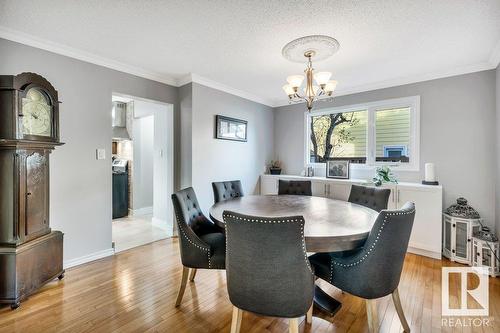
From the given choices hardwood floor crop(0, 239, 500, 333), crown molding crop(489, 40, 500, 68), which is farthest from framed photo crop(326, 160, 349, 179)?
crown molding crop(489, 40, 500, 68)

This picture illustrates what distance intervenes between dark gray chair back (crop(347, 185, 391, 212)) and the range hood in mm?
4457

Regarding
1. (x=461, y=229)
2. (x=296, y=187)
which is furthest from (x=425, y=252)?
(x=296, y=187)

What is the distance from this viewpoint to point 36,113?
7.03 feet

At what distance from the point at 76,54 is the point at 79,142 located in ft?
3.20

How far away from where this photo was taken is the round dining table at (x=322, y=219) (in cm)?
149

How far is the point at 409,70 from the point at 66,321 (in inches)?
175

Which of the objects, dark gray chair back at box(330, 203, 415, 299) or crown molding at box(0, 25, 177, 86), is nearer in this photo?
dark gray chair back at box(330, 203, 415, 299)

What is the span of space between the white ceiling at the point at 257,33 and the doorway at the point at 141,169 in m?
1.17

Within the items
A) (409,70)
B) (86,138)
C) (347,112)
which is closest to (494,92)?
(409,70)

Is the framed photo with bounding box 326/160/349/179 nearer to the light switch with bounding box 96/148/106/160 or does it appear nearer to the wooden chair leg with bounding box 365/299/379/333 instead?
the wooden chair leg with bounding box 365/299/379/333

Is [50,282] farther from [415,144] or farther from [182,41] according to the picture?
[415,144]

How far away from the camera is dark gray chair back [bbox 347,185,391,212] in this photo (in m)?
2.55

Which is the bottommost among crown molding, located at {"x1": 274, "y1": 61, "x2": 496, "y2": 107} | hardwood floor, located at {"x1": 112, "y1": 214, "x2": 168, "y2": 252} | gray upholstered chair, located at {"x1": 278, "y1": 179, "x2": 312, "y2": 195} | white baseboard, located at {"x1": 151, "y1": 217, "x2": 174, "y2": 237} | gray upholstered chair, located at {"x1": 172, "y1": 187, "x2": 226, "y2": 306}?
hardwood floor, located at {"x1": 112, "y1": 214, "x2": 168, "y2": 252}

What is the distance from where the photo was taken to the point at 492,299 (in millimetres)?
2094
